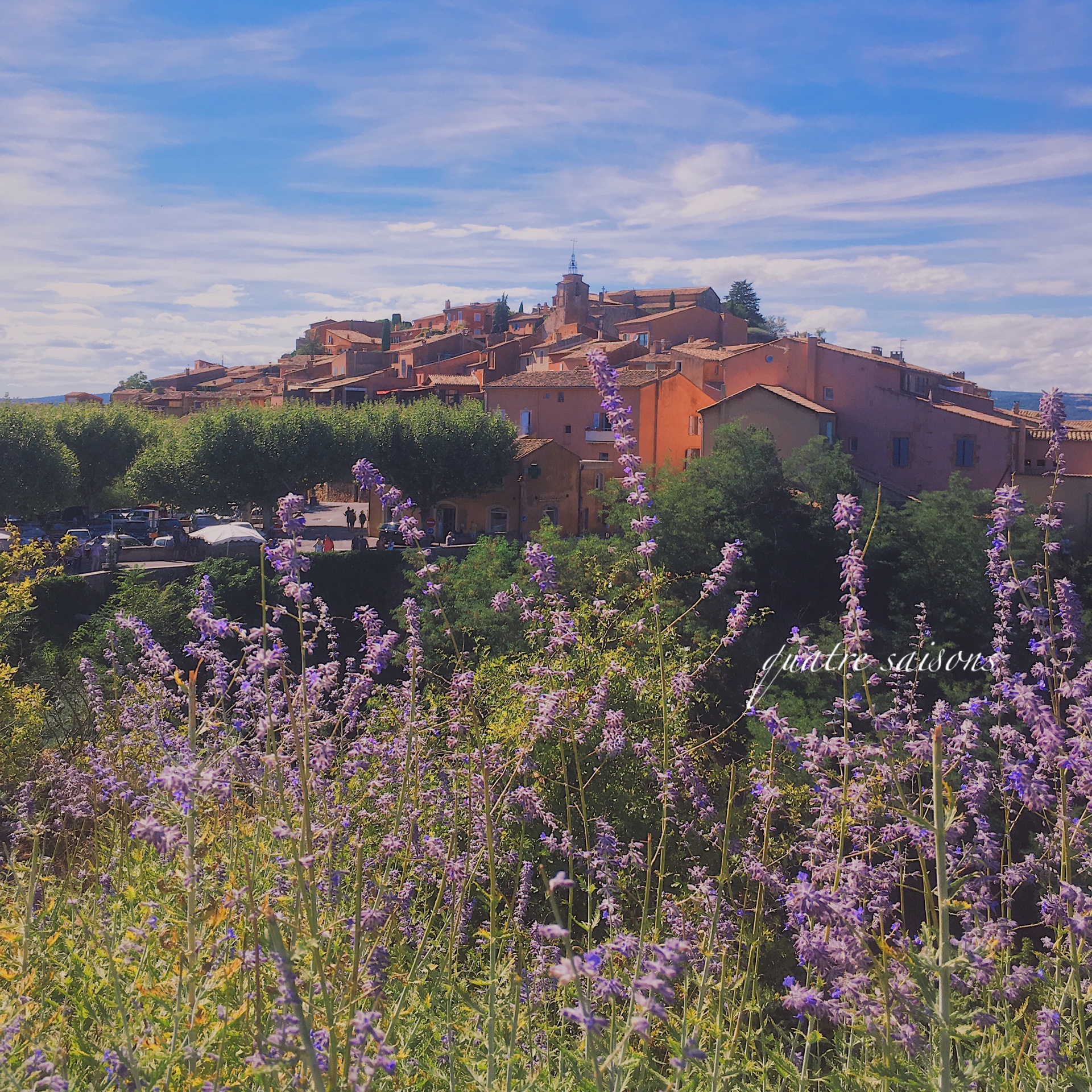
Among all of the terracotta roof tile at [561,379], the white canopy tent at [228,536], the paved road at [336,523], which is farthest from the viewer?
the terracotta roof tile at [561,379]

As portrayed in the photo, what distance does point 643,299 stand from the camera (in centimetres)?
8606

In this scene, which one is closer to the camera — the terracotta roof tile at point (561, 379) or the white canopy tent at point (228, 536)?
the white canopy tent at point (228, 536)

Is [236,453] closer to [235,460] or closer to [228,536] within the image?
[235,460]

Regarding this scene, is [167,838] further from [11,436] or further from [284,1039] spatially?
[11,436]

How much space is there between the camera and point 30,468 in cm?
3484

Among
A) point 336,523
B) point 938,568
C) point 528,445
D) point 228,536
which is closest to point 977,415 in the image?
Result: point 938,568

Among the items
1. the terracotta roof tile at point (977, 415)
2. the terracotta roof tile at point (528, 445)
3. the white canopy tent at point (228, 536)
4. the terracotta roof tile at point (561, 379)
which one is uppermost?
the terracotta roof tile at point (561, 379)

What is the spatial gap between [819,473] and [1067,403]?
29.0m

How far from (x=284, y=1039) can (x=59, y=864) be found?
19.1 ft

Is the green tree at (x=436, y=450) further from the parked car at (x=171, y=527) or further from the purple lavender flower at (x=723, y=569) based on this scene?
the purple lavender flower at (x=723, y=569)

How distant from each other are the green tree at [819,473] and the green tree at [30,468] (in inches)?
972

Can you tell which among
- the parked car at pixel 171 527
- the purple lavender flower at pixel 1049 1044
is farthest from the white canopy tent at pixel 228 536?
the purple lavender flower at pixel 1049 1044

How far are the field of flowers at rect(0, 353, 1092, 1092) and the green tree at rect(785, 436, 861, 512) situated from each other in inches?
1083

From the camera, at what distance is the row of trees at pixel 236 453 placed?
3556 centimetres
